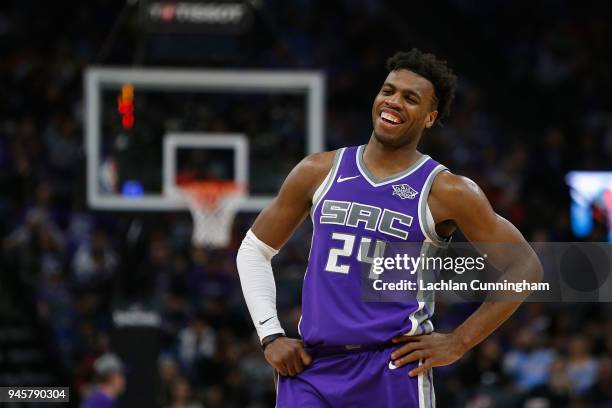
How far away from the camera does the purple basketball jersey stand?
4.71m

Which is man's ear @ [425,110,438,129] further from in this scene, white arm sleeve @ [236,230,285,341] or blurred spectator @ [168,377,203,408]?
blurred spectator @ [168,377,203,408]

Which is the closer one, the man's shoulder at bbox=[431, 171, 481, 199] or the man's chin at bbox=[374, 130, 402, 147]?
the man's shoulder at bbox=[431, 171, 481, 199]

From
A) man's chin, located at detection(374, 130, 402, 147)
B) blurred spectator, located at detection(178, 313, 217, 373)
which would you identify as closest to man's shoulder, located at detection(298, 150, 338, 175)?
man's chin, located at detection(374, 130, 402, 147)

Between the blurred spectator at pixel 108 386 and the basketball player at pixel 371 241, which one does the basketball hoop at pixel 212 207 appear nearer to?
the blurred spectator at pixel 108 386

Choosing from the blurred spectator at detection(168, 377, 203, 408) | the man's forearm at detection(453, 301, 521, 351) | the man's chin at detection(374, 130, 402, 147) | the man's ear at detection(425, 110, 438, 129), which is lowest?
the blurred spectator at detection(168, 377, 203, 408)

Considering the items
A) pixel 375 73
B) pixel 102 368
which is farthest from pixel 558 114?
pixel 102 368

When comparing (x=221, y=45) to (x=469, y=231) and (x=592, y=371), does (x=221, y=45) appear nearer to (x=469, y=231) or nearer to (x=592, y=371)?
(x=592, y=371)

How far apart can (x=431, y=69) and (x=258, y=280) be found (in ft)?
3.78

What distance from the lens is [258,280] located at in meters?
5.04

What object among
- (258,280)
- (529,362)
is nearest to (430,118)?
(258,280)

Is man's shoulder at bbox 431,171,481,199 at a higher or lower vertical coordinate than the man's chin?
lower

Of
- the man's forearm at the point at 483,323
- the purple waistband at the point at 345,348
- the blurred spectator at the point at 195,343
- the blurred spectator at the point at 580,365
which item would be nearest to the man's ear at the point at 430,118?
the man's forearm at the point at 483,323

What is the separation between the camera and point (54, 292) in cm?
1402

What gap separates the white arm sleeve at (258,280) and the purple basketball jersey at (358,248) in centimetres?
21
